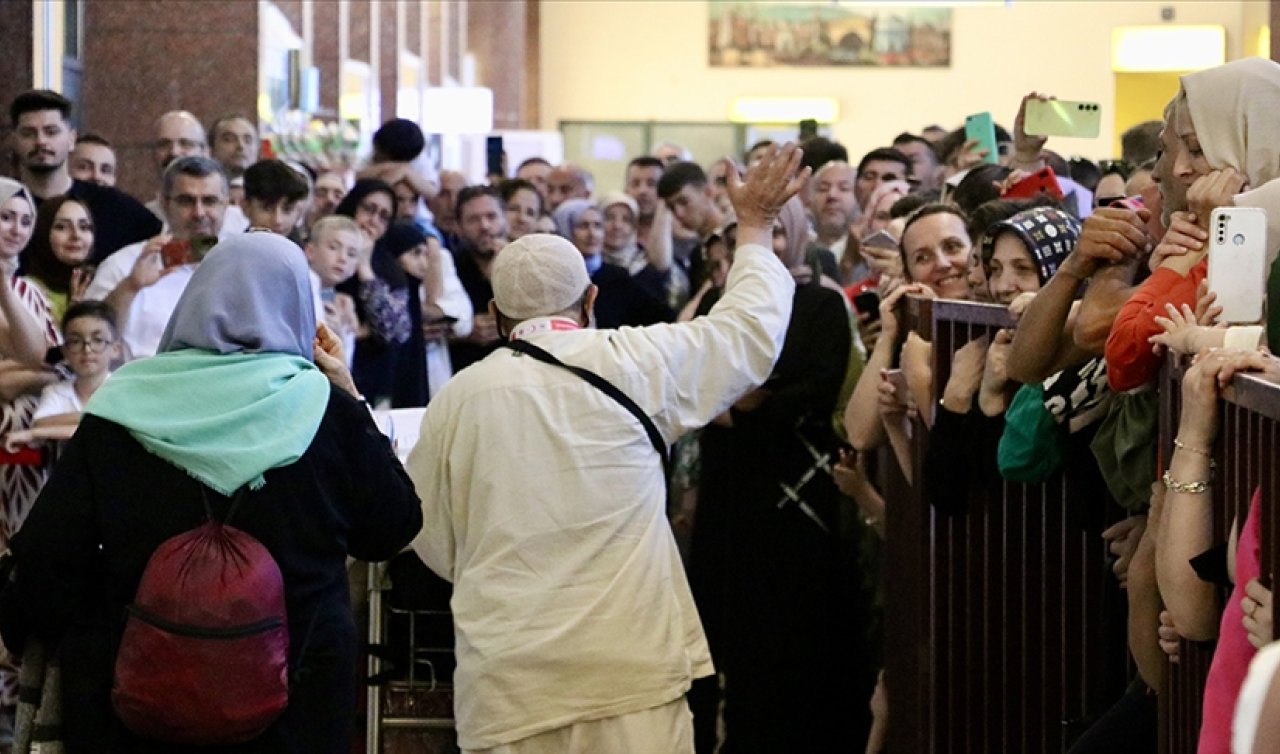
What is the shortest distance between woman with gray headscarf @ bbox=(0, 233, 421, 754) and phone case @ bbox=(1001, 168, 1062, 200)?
2586 millimetres

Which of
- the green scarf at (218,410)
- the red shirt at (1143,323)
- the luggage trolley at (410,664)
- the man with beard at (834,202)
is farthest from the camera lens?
the man with beard at (834,202)

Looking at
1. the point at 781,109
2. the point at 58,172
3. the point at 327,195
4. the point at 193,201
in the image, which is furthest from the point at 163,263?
the point at 781,109

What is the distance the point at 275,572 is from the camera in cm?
420

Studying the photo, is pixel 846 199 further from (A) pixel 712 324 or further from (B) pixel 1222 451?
(B) pixel 1222 451

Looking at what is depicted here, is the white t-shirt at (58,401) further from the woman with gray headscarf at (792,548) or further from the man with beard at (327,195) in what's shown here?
the man with beard at (327,195)

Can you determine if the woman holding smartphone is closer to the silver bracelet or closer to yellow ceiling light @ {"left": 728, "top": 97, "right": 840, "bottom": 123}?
the silver bracelet

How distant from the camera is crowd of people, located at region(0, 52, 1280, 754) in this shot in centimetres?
408

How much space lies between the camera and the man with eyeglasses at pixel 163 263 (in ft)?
24.0

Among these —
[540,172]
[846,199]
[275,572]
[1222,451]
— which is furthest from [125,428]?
[540,172]

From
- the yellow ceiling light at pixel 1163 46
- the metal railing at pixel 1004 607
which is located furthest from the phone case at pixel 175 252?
the yellow ceiling light at pixel 1163 46

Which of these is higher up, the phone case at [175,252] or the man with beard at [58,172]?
the man with beard at [58,172]

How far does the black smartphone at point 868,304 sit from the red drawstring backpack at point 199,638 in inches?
143

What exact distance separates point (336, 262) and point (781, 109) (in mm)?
20546

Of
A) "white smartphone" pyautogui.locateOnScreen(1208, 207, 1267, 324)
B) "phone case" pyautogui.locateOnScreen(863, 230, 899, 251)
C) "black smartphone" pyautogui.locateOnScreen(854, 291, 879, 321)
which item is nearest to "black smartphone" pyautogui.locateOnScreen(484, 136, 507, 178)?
"black smartphone" pyautogui.locateOnScreen(854, 291, 879, 321)
